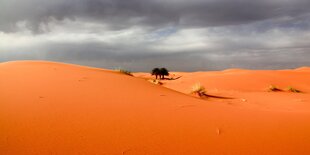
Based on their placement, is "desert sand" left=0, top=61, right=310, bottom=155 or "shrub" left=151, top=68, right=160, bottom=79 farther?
"shrub" left=151, top=68, right=160, bottom=79

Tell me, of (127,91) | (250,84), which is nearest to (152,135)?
(127,91)

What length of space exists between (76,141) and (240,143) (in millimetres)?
1839

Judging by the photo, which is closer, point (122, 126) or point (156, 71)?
point (122, 126)

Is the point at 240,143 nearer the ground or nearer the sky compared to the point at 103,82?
nearer the ground

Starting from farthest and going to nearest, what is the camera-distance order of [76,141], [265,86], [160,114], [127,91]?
[265,86] < [127,91] < [160,114] < [76,141]

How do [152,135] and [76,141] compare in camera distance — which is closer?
[76,141]

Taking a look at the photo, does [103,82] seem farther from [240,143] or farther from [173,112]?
[240,143]

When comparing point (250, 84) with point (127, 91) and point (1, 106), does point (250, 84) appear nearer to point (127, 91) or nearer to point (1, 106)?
point (127, 91)

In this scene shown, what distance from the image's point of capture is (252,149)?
3266 mm

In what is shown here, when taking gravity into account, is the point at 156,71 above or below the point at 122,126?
above

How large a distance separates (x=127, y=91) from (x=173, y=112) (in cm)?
194

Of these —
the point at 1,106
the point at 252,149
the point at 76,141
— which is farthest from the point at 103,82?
the point at 252,149

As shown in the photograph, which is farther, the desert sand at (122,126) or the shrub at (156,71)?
the shrub at (156,71)

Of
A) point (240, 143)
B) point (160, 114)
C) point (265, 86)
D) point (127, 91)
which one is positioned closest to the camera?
point (240, 143)
